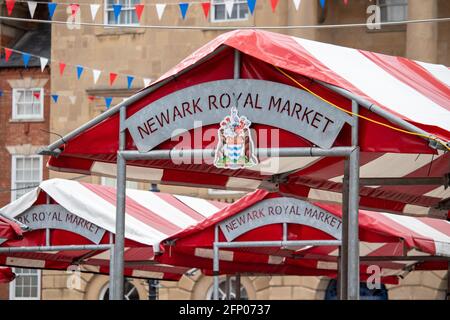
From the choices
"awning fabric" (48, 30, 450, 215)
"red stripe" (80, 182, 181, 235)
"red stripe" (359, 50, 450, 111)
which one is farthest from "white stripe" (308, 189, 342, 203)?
"red stripe" (80, 182, 181, 235)

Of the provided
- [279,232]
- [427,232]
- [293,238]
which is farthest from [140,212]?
[427,232]

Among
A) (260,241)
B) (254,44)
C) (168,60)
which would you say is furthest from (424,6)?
(254,44)

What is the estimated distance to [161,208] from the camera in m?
19.2

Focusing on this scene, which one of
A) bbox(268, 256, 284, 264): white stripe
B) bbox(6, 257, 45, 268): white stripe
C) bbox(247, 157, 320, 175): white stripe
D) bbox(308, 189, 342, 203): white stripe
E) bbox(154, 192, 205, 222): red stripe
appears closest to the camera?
A: bbox(247, 157, 320, 175): white stripe

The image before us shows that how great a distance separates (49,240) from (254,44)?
7.15 metres

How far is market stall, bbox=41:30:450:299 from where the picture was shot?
31.6 ft

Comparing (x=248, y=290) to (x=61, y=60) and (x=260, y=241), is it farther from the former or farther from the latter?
(x=260, y=241)

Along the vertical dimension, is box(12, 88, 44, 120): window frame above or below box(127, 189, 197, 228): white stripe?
above

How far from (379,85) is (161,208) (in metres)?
8.94

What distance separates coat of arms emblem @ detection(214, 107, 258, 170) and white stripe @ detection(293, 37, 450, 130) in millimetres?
776

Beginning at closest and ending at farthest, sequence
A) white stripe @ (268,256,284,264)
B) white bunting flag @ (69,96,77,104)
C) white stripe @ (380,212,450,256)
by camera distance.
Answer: white stripe @ (380,212,450,256), white stripe @ (268,256,284,264), white bunting flag @ (69,96,77,104)

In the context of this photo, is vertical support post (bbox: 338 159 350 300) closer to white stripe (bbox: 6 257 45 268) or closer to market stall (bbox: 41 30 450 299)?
market stall (bbox: 41 30 450 299)

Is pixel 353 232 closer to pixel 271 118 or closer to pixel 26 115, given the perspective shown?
pixel 271 118

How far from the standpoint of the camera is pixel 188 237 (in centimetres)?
1664
